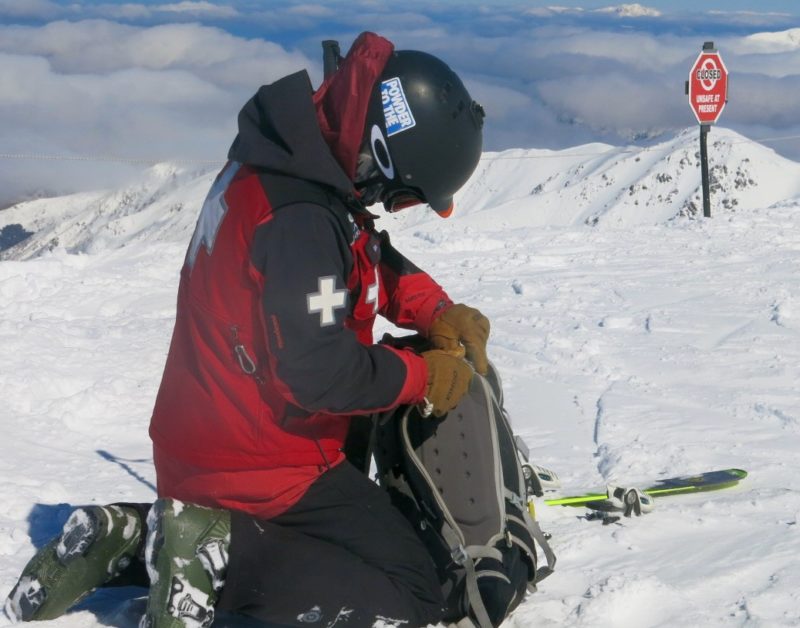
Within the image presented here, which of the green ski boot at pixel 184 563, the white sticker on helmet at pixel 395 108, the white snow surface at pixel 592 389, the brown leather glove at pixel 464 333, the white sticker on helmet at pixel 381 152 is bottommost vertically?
the white snow surface at pixel 592 389

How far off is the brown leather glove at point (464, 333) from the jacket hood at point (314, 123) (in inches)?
26.6

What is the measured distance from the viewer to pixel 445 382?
2.59m

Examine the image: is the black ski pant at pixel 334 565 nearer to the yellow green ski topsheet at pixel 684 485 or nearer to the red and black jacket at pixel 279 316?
the red and black jacket at pixel 279 316

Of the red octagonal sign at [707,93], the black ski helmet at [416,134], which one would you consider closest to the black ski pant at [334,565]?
the black ski helmet at [416,134]

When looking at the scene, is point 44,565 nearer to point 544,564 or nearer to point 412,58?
point 544,564

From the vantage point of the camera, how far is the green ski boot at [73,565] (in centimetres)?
259

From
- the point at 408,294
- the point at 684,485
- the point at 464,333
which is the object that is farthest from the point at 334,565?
the point at 684,485

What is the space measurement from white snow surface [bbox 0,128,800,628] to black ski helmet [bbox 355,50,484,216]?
4.02 feet

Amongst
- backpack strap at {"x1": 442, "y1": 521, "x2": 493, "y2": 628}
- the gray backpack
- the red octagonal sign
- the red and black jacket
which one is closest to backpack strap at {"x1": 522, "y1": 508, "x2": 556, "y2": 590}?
the gray backpack

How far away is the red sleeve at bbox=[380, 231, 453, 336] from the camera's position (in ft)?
10.2

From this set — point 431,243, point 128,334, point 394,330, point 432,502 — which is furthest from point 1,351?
point 431,243

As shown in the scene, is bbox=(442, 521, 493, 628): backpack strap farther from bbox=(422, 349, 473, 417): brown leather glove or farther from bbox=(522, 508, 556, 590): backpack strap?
bbox=(422, 349, 473, 417): brown leather glove

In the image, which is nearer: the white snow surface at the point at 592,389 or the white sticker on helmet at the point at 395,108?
the white sticker on helmet at the point at 395,108

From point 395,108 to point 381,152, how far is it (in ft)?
0.39
